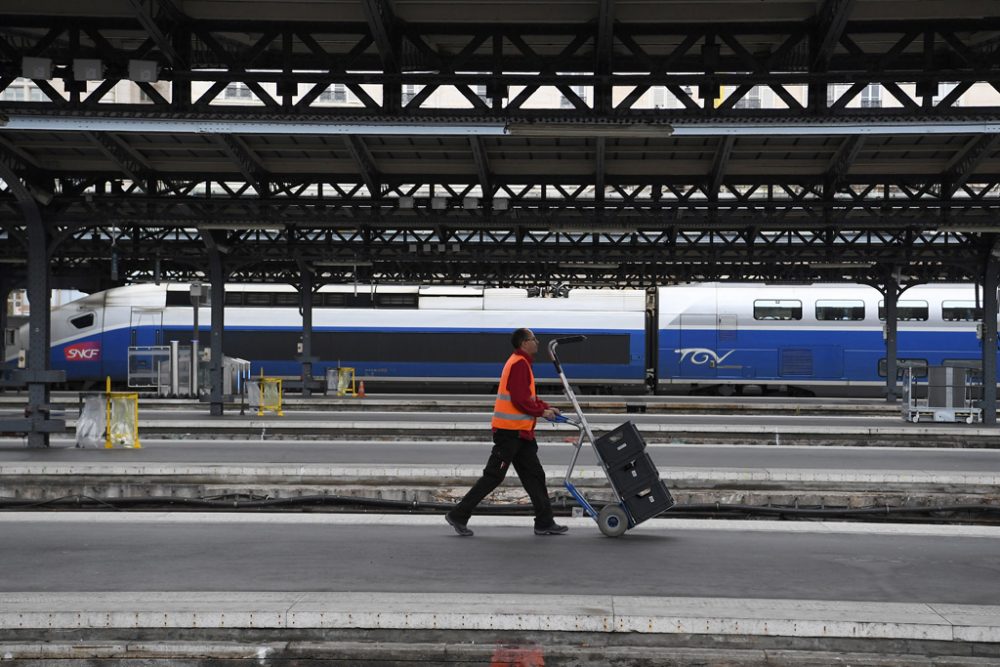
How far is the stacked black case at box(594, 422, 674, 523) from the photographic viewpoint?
26.9 feet

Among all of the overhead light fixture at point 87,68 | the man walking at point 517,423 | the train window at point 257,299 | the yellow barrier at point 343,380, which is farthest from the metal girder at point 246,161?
the train window at point 257,299

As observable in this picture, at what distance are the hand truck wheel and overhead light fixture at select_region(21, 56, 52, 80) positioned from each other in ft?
28.2

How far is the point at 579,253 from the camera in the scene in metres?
27.6

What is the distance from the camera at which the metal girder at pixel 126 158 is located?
15.7 meters

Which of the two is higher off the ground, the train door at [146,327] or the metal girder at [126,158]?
the metal girder at [126,158]

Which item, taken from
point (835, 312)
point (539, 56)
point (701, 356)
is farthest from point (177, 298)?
point (539, 56)

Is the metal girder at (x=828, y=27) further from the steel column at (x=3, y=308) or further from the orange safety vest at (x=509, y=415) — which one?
A: the steel column at (x=3, y=308)

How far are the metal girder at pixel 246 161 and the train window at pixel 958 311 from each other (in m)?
30.8

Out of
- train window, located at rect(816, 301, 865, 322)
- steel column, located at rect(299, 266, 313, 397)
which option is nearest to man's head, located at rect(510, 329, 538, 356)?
steel column, located at rect(299, 266, 313, 397)

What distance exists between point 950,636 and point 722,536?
11.1ft

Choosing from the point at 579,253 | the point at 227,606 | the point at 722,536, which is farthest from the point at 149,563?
the point at 579,253

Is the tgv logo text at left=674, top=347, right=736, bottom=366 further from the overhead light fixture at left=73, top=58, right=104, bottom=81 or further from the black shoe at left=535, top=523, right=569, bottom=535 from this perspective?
the black shoe at left=535, top=523, right=569, bottom=535

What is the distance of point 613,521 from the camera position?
27.9 feet

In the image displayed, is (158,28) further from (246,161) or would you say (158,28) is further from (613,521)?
(613,521)
